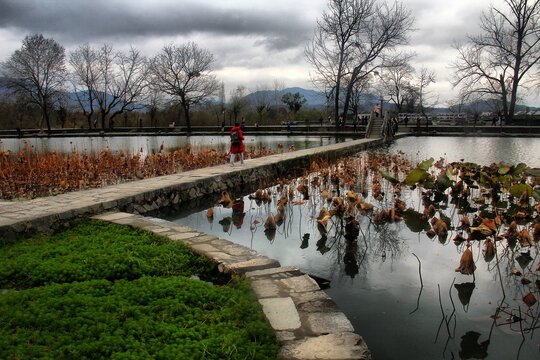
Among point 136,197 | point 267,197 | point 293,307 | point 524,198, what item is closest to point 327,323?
point 293,307

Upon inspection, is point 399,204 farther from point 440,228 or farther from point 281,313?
point 281,313

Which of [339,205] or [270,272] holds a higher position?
[339,205]

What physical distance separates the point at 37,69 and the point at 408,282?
1719 inches

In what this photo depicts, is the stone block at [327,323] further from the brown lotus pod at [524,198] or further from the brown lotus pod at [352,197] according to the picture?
the brown lotus pod at [524,198]

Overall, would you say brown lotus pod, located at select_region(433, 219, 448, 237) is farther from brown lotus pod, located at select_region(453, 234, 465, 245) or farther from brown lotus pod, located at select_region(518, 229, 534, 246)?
brown lotus pod, located at select_region(518, 229, 534, 246)

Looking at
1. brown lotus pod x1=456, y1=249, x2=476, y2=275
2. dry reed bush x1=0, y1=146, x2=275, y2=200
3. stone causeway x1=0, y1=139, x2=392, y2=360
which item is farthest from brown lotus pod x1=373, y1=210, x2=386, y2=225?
dry reed bush x1=0, y1=146, x2=275, y2=200

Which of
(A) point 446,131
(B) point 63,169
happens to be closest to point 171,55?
(A) point 446,131

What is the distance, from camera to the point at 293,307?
8.07ft

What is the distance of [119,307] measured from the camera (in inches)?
90.7

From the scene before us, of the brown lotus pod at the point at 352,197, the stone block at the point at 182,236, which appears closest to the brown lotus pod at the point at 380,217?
the brown lotus pod at the point at 352,197

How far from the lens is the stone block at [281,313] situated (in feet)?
7.35

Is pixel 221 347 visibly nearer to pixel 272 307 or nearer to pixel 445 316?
pixel 272 307

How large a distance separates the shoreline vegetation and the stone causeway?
5.2 inches

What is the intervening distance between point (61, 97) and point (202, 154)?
35821mm
